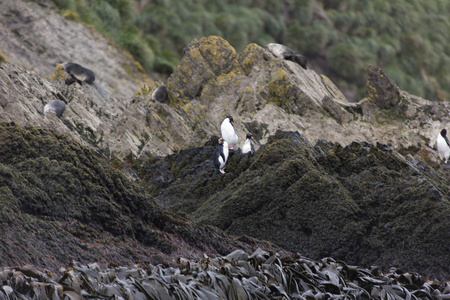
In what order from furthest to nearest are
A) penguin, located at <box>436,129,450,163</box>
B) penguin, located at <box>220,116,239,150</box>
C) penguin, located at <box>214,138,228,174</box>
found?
penguin, located at <box>436,129,450,163</box> → penguin, located at <box>220,116,239,150</box> → penguin, located at <box>214,138,228,174</box>

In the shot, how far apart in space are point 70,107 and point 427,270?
1109 cm

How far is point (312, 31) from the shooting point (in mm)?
47625

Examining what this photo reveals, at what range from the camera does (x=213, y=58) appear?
19062mm

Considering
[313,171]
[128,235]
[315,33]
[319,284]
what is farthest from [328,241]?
[315,33]

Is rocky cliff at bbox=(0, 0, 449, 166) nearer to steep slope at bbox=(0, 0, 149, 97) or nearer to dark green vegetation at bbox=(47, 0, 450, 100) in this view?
steep slope at bbox=(0, 0, 149, 97)

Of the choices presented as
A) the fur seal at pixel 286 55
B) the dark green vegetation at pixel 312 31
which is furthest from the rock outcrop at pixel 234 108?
the dark green vegetation at pixel 312 31

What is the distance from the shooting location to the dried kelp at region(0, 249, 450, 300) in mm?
5176

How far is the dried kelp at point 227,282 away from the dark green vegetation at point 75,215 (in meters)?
0.53

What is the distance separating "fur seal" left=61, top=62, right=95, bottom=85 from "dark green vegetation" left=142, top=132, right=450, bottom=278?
29.9 ft

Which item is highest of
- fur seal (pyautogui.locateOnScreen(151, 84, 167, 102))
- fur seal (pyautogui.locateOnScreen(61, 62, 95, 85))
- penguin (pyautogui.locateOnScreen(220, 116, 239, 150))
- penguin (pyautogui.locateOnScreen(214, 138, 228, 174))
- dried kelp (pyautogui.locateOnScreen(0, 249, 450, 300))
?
dried kelp (pyautogui.locateOnScreen(0, 249, 450, 300))

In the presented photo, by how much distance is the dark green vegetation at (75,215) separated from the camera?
244 inches

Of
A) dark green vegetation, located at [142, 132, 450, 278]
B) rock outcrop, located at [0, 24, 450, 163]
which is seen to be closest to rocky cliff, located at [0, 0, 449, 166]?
rock outcrop, located at [0, 24, 450, 163]

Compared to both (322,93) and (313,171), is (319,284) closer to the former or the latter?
(313,171)

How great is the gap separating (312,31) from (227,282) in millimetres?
43579
